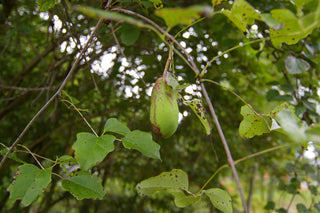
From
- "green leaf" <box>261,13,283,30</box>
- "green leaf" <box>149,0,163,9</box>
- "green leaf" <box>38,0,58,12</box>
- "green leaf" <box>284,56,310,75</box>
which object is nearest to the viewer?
"green leaf" <box>261,13,283,30</box>

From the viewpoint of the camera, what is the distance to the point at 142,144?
0.67m

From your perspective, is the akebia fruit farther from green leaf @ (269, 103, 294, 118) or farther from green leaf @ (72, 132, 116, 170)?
green leaf @ (269, 103, 294, 118)

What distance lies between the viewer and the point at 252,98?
9.15 ft

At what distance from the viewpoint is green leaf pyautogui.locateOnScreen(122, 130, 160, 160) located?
656 millimetres

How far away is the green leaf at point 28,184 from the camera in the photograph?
659mm

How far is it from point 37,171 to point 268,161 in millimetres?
2334

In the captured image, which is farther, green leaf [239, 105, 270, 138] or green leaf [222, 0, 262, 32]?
green leaf [239, 105, 270, 138]

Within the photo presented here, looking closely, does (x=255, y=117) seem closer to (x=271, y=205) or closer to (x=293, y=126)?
(x=293, y=126)

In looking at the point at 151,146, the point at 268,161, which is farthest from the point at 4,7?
the point at 268,161

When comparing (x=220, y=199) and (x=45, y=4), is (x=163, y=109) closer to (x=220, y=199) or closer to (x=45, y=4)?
(x=220, y=199)

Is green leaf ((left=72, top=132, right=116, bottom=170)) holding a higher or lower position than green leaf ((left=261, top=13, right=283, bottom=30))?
lower

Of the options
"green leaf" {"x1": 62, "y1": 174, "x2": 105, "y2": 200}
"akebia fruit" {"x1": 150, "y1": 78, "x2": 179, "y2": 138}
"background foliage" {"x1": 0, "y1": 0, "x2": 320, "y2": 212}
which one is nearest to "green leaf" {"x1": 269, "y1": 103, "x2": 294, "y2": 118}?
"background foliage" {"x1": 0, "y1": 0, "x2": 320, "y2": 212}

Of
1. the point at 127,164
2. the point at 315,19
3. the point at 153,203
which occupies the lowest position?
the point at 153,203

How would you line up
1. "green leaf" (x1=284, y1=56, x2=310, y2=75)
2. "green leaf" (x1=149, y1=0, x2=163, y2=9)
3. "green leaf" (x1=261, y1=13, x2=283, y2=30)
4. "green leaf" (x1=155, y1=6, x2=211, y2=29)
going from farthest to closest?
1. "green leaf" (x1=284, y1=56, x2=310, y2=75)
2. "green leaf" (x1=149, y1=0, x2=163, y2=9)
3. "green leaf" (x1=261, y1=13, x2=283, y2=30)
4. "green leaf" (x1=155, y1=6, x2=211, y2=29)
